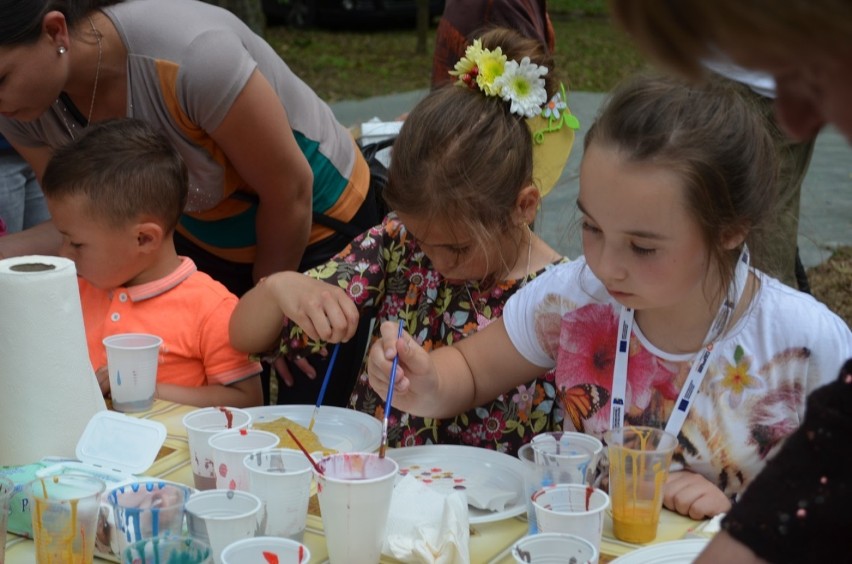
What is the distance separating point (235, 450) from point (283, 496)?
0.45ft

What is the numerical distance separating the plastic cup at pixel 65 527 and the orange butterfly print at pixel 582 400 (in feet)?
2.96

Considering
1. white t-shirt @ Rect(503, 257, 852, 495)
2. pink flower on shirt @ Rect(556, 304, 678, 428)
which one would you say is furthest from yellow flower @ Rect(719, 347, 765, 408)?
pink flower on shirt @ Rect(556, 304, 678, 428)

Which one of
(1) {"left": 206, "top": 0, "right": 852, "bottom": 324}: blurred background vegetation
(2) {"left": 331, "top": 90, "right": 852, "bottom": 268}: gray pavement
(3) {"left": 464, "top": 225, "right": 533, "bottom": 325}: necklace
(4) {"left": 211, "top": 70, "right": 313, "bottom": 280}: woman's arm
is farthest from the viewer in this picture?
(1) {"left": 206, "top": 0, "right": 852, "bottom": 324}: blurred background vegetation

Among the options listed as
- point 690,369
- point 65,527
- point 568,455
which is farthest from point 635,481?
point 65,527

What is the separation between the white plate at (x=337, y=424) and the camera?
207cm

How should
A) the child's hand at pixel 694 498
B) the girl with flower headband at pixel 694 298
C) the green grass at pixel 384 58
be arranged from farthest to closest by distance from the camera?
the green grass at pixel 384 58 < the girl with flower headband at pixel 694 298 < the child's hand at pixel 694 498

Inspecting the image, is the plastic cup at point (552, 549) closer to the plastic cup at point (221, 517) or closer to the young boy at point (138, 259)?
the plastic cup at point (221, 517)

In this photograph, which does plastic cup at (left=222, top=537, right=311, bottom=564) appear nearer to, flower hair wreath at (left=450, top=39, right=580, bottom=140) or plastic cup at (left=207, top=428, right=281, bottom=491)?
plastic cup at (left=207, top=428, right=281, bottom=491)

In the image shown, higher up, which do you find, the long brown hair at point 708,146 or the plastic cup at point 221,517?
the long brown hair at point 708,146

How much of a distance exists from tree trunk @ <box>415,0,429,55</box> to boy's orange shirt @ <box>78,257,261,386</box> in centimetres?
1199

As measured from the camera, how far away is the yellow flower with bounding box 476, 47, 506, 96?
2312 millimetres

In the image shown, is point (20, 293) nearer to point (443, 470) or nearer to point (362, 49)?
point (443, 470)

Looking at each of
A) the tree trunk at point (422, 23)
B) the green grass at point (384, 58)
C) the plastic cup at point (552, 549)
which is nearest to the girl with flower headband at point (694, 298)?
the plastic cup at point (552, 549)

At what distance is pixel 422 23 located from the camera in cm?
1429
